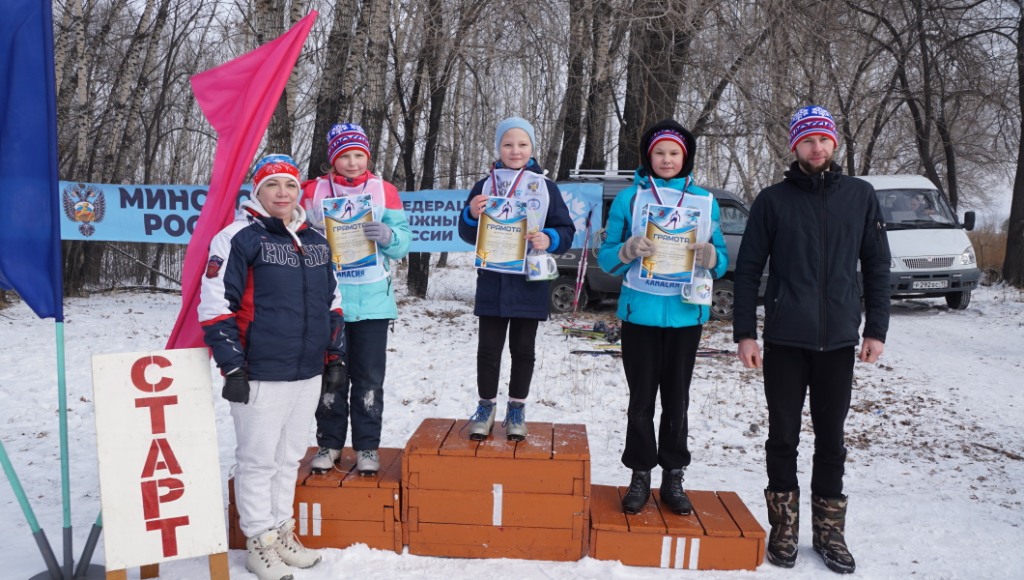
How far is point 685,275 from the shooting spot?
3.68 metres

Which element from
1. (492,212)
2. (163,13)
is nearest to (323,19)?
(163,13)

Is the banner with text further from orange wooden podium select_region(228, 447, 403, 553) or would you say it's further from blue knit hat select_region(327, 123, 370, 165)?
orange wooden podium select_region(228, 447, 403, 553)

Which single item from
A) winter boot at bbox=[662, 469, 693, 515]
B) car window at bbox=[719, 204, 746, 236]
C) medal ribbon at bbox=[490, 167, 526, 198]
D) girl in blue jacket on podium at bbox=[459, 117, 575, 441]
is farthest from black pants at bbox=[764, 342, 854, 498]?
car window at bbox=[719, 204, 746, 236]

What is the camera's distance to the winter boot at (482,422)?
3.87 meters

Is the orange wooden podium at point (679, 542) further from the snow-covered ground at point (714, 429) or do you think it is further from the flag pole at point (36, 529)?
the flag pole at point (36, 529)

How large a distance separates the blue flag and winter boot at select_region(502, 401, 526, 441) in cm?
222

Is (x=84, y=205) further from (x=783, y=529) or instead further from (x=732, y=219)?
(x=783, y=529)

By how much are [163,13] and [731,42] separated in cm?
1128

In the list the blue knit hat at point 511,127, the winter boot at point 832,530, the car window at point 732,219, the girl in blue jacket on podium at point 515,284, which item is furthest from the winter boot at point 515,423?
the car window at point 732,219

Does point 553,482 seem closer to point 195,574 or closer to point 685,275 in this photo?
point 685,275

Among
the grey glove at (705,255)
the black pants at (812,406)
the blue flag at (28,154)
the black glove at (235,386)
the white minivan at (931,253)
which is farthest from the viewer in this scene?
the white minivan at (931,253)

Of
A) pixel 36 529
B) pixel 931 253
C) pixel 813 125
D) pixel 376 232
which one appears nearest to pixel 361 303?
pixel 376 232

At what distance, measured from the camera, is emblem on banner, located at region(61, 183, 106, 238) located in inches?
404

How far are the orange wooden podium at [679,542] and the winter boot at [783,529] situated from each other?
118 mm
